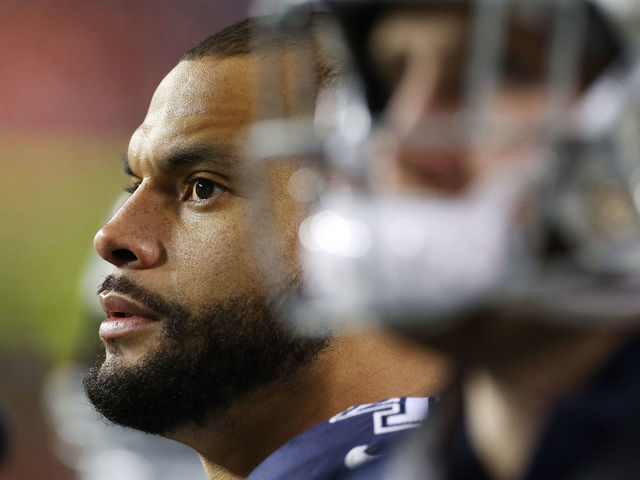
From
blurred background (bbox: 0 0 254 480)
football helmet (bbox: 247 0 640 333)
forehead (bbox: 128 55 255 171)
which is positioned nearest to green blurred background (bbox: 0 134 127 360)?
blurred background (bbox: 0 0 254 480)

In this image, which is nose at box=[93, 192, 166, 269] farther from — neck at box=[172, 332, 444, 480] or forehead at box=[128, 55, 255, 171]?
neck at box=[172, 332, 444, 480]

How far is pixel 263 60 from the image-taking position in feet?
3.99

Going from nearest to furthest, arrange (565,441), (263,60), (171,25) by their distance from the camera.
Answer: (565,441), (263,60), (171,25)

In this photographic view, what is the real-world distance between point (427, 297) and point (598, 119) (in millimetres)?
169

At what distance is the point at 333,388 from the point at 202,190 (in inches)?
12.2

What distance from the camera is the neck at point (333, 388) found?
1.22 m

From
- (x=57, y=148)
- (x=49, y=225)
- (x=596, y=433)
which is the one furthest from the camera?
(x=57, y=148)

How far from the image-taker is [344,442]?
3.66ft

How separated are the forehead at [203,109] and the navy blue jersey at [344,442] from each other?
39 centimetres

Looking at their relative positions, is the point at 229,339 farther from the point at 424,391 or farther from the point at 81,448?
the point at 81,448

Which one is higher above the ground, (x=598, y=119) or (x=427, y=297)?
(x=598, y=119)

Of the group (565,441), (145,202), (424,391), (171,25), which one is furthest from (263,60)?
(171,25)

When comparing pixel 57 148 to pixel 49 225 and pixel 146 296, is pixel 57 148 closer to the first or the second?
pixel 49 225

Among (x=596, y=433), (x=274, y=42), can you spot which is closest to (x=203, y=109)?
(x=274, y=42)
